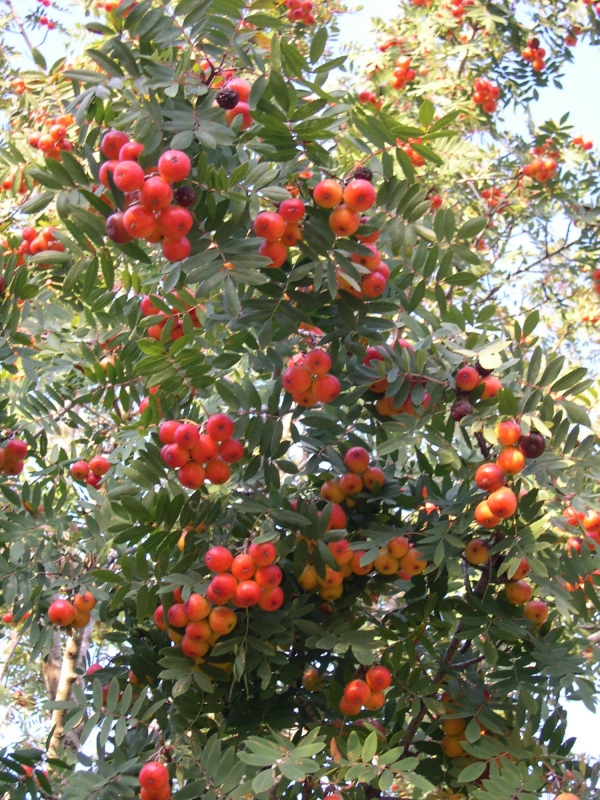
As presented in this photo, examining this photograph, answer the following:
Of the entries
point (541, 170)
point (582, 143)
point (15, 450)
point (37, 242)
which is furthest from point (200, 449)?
point (582, 143)

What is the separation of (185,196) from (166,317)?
20.1 inches

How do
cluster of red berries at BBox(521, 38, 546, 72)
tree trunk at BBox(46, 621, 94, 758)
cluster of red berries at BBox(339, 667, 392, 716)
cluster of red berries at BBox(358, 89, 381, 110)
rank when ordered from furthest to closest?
cluster of red berries at BBox(521, 38, 546, 72) < cluster of red berries at BBox(358, 89, 381, 110) < tree trunk at BBox(46, 621, 94, 758) < cluster of red berries at BBox(339, 667, 392, 716)

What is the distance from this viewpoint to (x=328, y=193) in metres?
2.03

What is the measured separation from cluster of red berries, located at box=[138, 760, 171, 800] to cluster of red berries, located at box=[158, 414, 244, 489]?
717 millimetres

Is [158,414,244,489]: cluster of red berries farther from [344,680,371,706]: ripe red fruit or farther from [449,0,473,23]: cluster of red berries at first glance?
[449,0,473,23]: cluster of red berries

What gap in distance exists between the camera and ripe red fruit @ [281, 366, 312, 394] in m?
2.16

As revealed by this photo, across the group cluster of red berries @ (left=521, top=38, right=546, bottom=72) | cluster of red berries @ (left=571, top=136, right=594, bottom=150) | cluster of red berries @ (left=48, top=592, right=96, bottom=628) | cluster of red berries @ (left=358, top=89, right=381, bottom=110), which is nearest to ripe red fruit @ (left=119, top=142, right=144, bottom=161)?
cluster of red berries @ (left=48, top=592, right=96, bottom=628)

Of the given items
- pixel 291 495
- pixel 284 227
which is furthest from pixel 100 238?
pixel 291 495

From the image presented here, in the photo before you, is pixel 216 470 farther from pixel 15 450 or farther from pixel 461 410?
pixel 15 450

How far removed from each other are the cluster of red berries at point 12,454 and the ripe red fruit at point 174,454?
925 mm

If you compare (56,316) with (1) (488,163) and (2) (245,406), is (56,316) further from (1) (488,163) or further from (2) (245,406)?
(1) (488,163)

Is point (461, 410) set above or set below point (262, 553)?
above

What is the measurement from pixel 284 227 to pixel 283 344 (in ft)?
1.34

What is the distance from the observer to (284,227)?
205 centimetres
